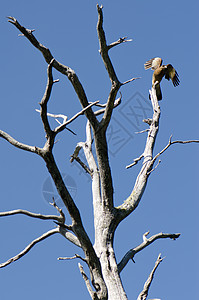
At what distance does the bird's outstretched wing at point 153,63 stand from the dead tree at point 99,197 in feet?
5.47

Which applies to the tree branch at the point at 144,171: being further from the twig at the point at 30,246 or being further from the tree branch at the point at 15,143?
the tree branch at the point at 15,143

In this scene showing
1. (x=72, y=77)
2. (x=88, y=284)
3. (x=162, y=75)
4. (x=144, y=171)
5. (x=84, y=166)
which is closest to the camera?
(x=88, y=284)

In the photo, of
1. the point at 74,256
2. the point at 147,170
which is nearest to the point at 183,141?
the point at 147,170

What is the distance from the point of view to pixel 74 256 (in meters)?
4.29

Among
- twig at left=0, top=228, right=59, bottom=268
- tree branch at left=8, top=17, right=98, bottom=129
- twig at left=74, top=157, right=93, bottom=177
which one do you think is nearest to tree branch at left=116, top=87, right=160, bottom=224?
twig at left=74, top=157, right=93, bottom=177

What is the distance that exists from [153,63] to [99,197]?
285 cm

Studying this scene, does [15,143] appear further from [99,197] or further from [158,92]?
[158,92]

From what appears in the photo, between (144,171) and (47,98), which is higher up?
(144,171)

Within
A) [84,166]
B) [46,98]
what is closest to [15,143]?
Answer: [46,98]

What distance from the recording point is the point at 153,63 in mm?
7383

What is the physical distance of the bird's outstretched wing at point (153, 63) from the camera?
731 centimetres

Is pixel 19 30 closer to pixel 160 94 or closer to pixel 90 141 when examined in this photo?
pixel 90 141

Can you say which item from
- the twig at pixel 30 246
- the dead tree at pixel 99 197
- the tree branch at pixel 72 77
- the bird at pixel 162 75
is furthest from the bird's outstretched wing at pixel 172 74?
the twig at pixel 30 246

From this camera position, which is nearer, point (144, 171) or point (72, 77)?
point (72, 77)
